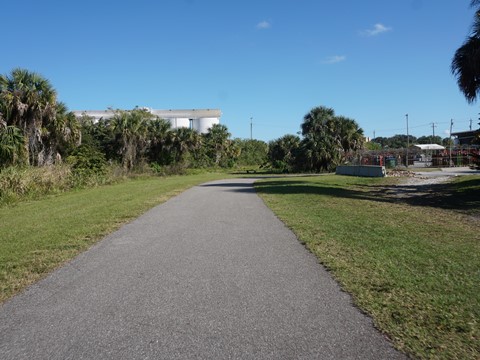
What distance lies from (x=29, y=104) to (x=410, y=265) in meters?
27.9

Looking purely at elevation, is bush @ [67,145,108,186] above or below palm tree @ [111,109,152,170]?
below

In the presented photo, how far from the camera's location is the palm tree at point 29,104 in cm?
2758

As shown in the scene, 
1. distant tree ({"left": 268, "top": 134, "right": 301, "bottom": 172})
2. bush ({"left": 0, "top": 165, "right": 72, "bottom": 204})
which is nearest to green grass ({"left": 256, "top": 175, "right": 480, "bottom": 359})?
bush ({"left": 0, "top": 165, "right": 72, "bottom": 204})

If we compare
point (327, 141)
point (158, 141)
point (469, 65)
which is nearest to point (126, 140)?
point (158, 141)

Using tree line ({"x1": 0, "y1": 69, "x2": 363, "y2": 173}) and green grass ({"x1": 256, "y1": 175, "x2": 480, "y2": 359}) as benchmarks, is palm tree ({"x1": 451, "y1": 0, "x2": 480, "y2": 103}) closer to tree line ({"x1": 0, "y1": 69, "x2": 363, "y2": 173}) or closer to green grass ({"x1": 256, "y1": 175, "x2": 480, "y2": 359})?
green grass ({"x1": 256, "y1": 175, "x2": 480, "y2": 359})

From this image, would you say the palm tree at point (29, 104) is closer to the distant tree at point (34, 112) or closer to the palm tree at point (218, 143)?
the distant tree at point (34, 112)

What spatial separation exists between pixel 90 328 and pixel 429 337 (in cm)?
→ 326

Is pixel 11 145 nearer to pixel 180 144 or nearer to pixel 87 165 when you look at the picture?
pixel 87 165

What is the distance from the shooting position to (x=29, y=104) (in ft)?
93.4

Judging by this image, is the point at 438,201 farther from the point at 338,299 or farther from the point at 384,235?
the point at 338,299

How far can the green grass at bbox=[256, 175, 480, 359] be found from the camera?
4129mm

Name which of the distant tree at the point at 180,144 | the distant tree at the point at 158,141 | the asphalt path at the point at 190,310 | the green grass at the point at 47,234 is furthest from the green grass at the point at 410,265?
the distant tree at the point at 180,144

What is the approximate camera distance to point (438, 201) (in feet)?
54.8

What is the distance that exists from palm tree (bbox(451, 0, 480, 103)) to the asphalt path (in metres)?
13.3
